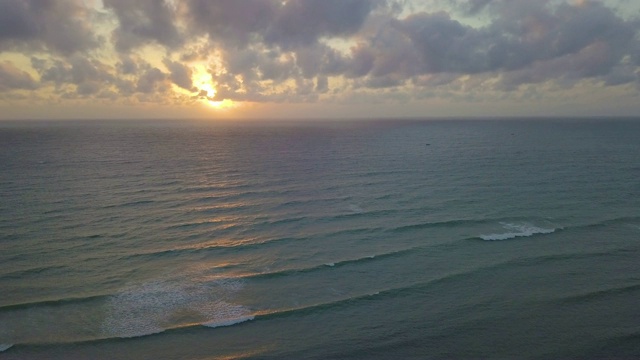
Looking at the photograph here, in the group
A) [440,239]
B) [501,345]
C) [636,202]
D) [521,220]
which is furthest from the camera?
[636,202]

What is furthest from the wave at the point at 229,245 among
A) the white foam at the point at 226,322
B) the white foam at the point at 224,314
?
the white foam at the point at 226,322

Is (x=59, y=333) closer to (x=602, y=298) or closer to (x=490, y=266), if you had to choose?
(x=490, y=266)

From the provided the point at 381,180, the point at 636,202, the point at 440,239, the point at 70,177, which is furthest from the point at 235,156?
the point at 636,202

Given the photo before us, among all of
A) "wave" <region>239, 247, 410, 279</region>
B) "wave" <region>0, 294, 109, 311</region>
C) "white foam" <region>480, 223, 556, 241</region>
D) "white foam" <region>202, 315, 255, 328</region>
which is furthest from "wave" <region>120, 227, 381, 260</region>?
"white foam" <region>202, 315, 255, 328</region>

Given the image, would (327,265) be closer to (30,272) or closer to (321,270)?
(321,270)

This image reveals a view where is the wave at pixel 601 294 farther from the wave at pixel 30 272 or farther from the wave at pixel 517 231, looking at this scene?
the wave at pixel 30 272

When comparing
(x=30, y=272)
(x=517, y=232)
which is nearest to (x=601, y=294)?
(x=517, y=232)

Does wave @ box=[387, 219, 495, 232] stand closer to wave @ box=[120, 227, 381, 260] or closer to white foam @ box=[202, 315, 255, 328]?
wave @ box=[120, 227, 381, 260]
